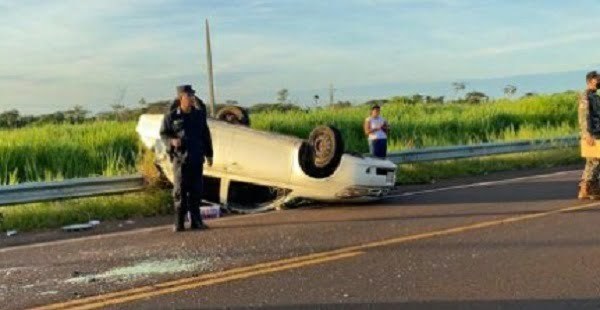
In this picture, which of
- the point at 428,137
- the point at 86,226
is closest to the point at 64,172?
the point at 86,226

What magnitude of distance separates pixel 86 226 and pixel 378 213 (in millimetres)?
3782

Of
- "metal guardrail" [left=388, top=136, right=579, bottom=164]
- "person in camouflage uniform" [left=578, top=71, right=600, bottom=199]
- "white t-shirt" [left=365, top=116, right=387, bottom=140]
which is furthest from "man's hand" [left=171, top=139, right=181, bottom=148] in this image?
"white t-shirt" [left=365, top=116, right=387, bottom=140]

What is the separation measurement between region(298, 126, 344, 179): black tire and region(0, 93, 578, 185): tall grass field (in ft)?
11.6

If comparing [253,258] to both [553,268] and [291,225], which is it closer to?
[291,225]

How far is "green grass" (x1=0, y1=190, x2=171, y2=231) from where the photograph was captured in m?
10.5

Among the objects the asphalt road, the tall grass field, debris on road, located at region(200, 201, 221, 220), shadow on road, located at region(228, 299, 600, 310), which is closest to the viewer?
shadow on road, located at region(228, 299, 600, 310)

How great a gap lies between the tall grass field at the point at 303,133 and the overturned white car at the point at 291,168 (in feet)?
8.35

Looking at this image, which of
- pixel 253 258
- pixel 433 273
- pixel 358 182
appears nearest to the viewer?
pixel 433 273

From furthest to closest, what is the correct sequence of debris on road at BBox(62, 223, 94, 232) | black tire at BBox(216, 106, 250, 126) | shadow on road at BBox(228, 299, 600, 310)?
black tire at BBox(216, 106, 250, 126), debris on road at BBox(62, 223, 94, 232), shadow on road at BBox(228, 299, 600, 310)

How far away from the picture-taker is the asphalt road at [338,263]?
6.18 meters

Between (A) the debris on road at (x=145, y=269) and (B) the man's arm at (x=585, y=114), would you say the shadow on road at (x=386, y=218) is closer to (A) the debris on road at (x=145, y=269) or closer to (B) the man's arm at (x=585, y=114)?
(B) the man's arm at (x=585, y=114)

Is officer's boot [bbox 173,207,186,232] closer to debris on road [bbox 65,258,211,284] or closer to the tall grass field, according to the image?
debris on road [bbox 65,258,211,284]

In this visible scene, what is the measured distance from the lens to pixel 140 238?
9242 mm

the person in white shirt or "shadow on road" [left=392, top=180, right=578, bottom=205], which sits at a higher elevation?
the person in white shirt
